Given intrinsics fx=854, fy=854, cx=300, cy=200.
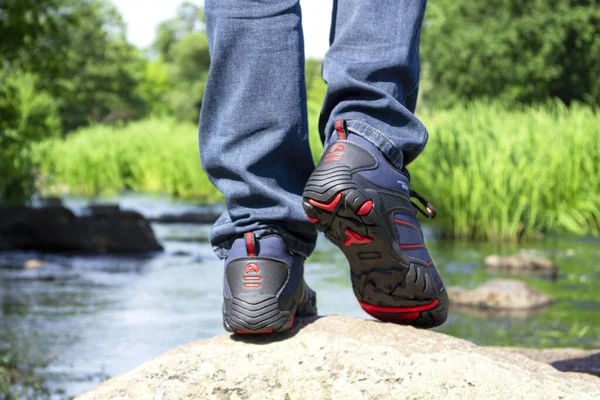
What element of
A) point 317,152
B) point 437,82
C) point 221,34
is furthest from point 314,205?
point 437,82

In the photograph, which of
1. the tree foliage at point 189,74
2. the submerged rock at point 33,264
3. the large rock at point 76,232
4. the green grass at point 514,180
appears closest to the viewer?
the submerged rock at point 33,264

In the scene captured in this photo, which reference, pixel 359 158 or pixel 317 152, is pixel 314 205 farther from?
pixel 317 152

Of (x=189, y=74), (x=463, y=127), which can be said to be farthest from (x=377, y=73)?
(x=189, y=74)

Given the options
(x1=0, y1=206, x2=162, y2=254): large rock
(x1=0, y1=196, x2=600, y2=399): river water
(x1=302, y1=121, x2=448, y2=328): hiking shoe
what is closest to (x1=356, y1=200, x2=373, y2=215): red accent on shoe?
(x1=302, y1=121, x2=448, y2=328): hiking shoe

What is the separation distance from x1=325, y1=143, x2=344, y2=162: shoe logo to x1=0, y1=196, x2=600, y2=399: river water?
1583mm

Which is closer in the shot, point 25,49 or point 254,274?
point 254,274

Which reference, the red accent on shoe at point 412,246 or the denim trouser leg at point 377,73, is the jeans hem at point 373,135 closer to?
the denim trouser leg at point 377,73

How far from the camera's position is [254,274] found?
5.79ft

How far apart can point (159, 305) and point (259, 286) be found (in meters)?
3.21

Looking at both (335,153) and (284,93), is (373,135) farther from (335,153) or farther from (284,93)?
(284,93)

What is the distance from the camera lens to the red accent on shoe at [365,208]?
164 cm

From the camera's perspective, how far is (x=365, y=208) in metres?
1.64

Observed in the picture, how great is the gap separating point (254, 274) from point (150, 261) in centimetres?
556

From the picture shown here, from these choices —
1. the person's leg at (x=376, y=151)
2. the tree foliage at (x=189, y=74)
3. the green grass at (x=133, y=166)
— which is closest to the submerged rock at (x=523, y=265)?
the person's leg at (x=376, y=151)
